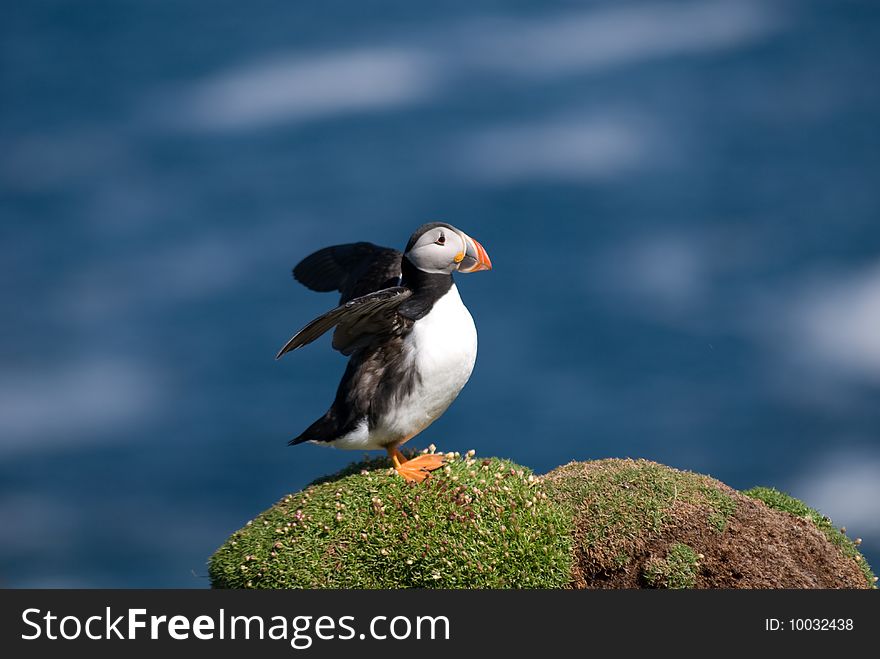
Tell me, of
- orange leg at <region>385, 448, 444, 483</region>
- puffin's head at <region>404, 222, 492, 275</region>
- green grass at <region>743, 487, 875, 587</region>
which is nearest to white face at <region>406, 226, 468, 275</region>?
puffin's head at <region>404, 222, 492, 275</region>

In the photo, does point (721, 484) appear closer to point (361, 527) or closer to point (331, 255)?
point (361, 527)

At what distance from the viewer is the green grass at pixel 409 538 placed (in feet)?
20.8

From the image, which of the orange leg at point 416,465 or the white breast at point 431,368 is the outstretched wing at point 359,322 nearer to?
the white breast at point 431,368

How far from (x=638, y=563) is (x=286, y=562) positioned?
2291 mm

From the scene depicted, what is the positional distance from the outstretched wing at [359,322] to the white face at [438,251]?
8.6 inches

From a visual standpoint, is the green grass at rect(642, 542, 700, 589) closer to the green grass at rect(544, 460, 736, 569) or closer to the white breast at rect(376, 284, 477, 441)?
the green grass at rect(544, 460, 736, 569)

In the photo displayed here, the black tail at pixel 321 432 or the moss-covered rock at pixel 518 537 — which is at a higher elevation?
the black tail at pixel 321 432

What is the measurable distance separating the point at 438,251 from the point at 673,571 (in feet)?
8.44

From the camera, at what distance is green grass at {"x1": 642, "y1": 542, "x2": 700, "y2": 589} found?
21.9 feet

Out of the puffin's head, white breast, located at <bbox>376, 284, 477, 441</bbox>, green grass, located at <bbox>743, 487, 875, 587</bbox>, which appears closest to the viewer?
white breast, located at <bbox>376, 284, 477, 441</bbox>

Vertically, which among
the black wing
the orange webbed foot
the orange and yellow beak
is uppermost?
the black wing

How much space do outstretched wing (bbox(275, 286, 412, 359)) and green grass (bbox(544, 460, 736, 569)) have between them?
65.2 inches

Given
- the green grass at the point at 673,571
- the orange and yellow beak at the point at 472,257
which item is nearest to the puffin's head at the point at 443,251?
the orange and yellow beak at the point at 472,257
